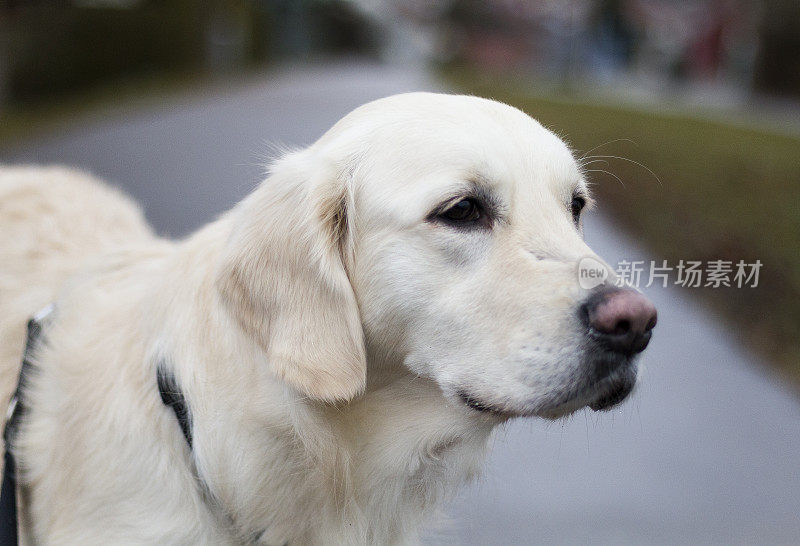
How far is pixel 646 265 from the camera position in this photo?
23.9ft

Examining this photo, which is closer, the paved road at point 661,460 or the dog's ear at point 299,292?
the dog's ear at point 299,292

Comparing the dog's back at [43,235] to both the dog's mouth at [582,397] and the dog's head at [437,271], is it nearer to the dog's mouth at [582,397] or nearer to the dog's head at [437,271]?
the dog's head at [437,271]

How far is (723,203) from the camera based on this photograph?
845 cm

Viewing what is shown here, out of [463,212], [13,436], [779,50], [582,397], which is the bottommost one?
[779,50]

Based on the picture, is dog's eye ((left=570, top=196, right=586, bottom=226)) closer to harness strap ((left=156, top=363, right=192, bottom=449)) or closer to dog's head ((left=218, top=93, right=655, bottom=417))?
dog's head ((left=218, top=93, right=655, bottom=417))

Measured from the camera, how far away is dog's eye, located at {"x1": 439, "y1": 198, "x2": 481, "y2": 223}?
2254 millimetres

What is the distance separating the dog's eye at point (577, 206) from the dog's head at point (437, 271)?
17 cm

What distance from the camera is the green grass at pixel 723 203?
6542 mm

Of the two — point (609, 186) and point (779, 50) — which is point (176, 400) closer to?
point (609, 186)

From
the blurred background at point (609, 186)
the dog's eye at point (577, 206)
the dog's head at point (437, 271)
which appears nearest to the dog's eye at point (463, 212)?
the dog's head at point (437, 271)

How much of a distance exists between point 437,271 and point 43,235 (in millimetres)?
1708

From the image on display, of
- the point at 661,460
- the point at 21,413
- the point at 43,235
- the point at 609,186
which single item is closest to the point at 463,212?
the point at 21,413

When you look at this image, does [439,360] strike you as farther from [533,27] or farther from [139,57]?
[533,27]

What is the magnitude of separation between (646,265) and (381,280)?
216 inches
